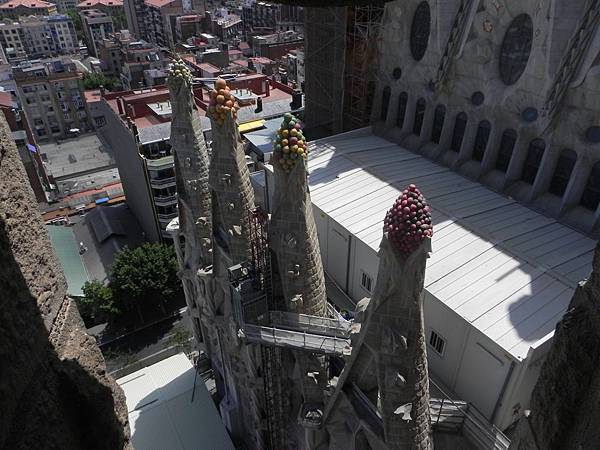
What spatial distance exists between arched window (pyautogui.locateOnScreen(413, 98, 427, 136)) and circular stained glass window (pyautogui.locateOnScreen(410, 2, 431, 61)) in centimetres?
301

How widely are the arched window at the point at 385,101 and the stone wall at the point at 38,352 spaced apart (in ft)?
102

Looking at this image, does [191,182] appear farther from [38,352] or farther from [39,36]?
[39,36]

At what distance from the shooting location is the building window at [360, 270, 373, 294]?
22641mm

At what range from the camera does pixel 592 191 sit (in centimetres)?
2242

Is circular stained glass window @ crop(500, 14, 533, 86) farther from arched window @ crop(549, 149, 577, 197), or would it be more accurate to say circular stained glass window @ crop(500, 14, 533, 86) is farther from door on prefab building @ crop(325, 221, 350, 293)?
door on prefab building @ crop(325, 221, 350, 293)

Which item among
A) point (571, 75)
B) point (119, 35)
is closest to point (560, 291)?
point (571, 75)

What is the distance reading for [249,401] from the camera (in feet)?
69.1

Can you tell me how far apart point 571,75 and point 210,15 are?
131725mm

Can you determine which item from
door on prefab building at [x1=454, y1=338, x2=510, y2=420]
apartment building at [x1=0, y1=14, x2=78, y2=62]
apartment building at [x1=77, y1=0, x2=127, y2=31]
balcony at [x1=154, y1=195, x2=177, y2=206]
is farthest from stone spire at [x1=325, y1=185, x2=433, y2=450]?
apartment building at [x1=77, y1=0, x2=127, y2=31]

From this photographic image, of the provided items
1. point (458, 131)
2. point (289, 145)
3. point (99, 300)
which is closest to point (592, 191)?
point (458, 131)

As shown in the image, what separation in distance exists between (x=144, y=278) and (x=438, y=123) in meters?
27.4

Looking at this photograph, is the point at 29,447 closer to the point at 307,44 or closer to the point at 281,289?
the point at 281,289

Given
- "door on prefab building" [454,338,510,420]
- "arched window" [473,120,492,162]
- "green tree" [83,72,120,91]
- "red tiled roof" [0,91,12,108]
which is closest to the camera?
"door on prefab building" [454,338,510,420]

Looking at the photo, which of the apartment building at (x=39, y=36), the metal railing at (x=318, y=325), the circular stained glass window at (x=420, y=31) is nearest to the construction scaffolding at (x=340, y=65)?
the circular stained glass window at (x=420, y=31)
